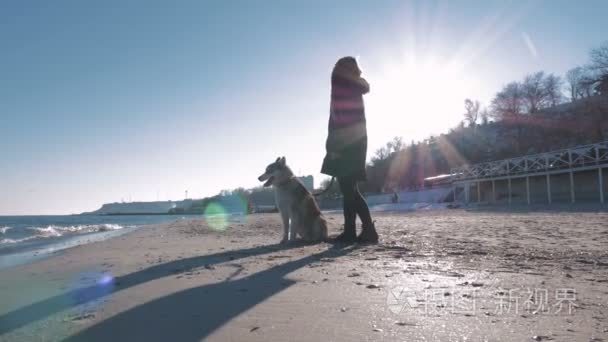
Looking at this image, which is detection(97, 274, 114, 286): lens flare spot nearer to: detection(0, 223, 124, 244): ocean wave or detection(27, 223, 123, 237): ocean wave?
detection(0, 223, 124, 244): ocean wave

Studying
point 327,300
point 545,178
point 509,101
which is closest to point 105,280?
point 327,300

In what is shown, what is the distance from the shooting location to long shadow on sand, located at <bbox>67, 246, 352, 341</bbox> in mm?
2045

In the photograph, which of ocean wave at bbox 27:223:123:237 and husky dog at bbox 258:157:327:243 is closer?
husky dog at bbox 258:157:327:243

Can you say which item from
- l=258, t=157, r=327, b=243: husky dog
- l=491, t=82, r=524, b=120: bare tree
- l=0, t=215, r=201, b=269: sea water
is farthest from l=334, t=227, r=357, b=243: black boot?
l=491, t=82, r=524, b=120: bare tree

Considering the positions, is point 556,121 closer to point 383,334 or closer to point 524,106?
point 524,106

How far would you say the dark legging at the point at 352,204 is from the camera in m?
6.11

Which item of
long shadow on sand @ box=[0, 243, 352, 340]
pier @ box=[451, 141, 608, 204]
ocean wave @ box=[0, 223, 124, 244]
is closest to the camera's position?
long shadow on sand @ box=[0, 243, 352, 340]

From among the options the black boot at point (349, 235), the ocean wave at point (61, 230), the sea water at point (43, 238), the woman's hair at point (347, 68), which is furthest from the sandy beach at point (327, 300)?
the ocean wave at point (61, 230)

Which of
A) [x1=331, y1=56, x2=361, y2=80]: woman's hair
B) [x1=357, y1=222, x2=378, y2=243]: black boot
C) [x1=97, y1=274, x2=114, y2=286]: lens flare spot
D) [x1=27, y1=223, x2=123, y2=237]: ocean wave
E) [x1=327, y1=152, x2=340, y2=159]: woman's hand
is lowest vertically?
[x1=27, y1=223, x2=123, y2=237]: ocean wave

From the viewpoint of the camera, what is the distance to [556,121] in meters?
57.6

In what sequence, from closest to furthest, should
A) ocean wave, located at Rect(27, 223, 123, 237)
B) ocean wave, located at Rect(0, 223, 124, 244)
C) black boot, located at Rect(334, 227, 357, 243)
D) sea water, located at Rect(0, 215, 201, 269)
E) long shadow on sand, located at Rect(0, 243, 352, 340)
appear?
long shadow on sand, located at Rect(0, 243, 352, 340) < black boot, located at Rect(334, 227, 357, 243) < sea water, located at Rect(0, 215, 201, 269) < ocean wave, located at Rect(0, 223, 124, 244) < ocean wave, located at Rect(27, 223, 123, 237)

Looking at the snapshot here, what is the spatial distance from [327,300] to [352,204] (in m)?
3.61

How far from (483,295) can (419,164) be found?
257 feet

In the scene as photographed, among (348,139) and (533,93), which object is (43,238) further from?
(533,93)
